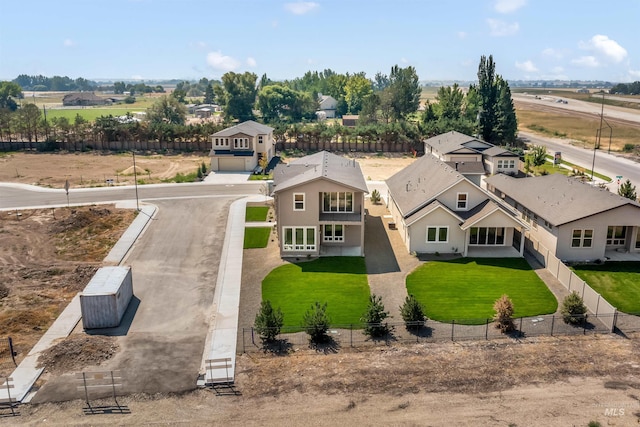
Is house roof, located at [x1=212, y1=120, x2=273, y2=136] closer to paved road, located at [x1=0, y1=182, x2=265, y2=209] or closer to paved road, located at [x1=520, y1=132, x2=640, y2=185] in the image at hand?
paved road, located at [x1=0, y1=182, x2=265, y2=209]

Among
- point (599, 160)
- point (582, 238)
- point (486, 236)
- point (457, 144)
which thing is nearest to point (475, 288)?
point (486, 236)

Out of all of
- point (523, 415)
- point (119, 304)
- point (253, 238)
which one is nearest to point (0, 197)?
point (253, 238)

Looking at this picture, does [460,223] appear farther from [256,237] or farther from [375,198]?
[256,237]

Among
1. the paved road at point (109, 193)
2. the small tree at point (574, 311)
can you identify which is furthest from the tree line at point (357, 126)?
the small tree at point (574, 311)

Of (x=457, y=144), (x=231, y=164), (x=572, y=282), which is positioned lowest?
(x=572, y=282)

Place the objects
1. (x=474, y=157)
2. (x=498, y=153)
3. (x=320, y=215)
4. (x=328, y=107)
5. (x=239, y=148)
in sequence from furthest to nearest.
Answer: (x=328, y=107) < (x=239, y=148) < (x=474, y=157) < (x=498, y=153) < (x=320, y=215)

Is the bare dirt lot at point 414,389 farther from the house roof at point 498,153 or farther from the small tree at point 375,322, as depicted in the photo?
the house roof at point 498,153
